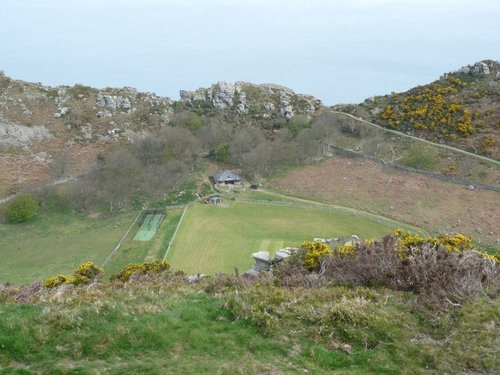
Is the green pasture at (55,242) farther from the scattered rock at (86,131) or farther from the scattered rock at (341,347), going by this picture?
the scattered rock at (341,347)

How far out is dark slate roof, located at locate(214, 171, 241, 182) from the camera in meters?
46.1

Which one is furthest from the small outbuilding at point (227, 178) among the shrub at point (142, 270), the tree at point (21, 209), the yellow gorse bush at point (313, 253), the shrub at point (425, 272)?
the shrub at point (425, 272)

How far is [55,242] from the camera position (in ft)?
119

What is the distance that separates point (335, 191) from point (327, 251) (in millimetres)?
25657

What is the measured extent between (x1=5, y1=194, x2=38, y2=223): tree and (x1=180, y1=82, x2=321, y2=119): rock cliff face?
106 feet

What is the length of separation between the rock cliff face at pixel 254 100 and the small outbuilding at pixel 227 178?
20.0 metres

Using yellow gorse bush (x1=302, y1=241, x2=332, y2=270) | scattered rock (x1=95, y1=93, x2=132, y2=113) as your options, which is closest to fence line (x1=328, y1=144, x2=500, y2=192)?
yellow gorse bush (x1=302, y1=241, x2=332, y2=270)

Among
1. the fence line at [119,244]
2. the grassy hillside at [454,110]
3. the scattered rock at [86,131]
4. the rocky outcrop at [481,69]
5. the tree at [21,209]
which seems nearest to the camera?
the fence line at [119,244]

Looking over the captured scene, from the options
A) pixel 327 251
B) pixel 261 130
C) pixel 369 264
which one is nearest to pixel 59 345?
pixel 369 264

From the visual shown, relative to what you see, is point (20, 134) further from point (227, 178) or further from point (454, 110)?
point (454, 110)

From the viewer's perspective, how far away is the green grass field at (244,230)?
31641mm

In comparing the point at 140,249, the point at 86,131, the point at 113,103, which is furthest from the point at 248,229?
the point at 113,103

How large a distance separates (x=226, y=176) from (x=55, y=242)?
16881 millimetres

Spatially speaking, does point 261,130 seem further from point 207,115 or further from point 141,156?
point 141,156
